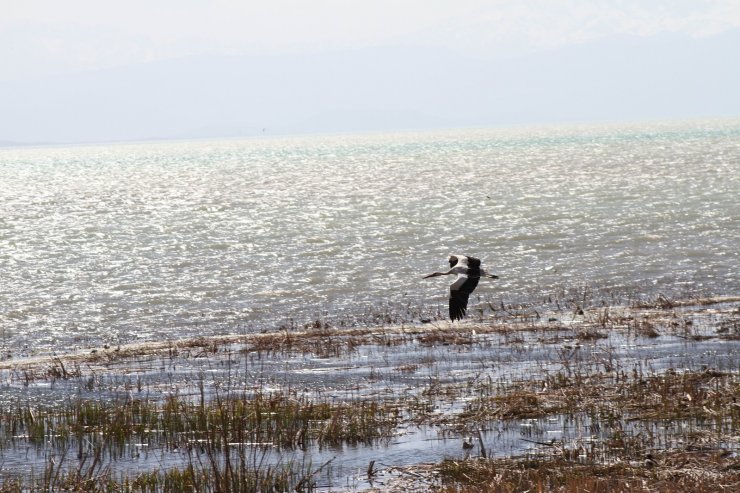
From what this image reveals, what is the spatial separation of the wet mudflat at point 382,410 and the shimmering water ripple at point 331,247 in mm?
5195

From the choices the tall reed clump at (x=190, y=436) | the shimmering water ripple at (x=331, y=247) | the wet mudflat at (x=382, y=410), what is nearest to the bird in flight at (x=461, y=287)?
the wet mudflat at (x=382, y=410)

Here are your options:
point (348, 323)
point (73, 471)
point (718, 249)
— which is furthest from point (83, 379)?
point (718, 249)

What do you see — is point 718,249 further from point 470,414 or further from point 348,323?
point 470,414

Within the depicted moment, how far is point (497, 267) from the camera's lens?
28234 mm

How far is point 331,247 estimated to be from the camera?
1324 inches

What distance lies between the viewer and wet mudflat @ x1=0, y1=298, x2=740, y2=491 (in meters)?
9.35

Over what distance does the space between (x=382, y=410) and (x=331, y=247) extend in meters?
22.2

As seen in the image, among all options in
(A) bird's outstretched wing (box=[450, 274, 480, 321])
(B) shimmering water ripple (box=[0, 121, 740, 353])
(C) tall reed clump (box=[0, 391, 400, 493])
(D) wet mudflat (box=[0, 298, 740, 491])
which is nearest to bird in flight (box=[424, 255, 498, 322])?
(A) bird's outstretched wing (box=[450, 274, 480, 321])

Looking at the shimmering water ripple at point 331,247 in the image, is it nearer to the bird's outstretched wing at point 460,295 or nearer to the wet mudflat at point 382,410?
the bird's outstretched wing at point 460,295

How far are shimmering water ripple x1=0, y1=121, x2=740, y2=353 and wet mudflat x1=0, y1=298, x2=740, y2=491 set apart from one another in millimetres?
5195

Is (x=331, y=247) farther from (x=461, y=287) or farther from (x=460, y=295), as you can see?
(x=461, y=287)

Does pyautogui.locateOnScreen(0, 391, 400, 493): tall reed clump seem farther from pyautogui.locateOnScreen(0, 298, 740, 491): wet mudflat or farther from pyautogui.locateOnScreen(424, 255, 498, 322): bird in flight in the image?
pyautogui.locateOnScreen(424, 255, 498, 322): bird in flight

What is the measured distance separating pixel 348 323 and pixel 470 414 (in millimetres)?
9322

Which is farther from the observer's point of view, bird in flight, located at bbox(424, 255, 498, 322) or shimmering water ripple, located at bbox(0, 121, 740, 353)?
shimmering water ripple, located at bbox(0, 121, 740, 353)
